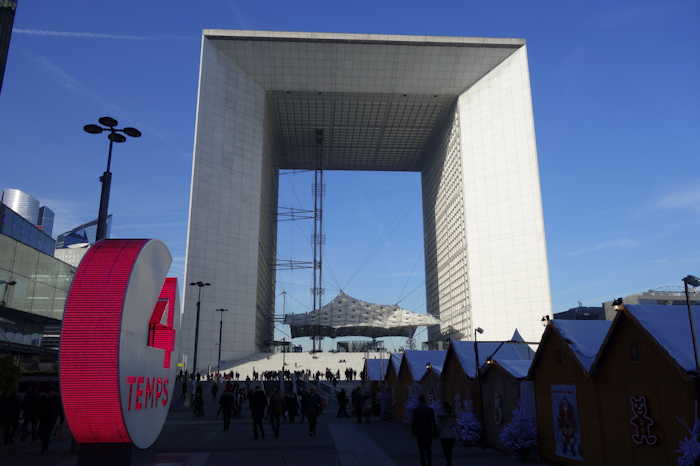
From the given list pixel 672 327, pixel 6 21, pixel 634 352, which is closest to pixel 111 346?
pixel 634 352

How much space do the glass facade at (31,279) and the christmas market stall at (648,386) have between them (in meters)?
27.7

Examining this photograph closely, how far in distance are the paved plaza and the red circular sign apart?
185 cm

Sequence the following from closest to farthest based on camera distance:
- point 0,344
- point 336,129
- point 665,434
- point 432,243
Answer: point 665,434
point 0,344
point 336,129
point 432,243

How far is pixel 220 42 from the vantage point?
2682 inches

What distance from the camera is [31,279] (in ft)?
112

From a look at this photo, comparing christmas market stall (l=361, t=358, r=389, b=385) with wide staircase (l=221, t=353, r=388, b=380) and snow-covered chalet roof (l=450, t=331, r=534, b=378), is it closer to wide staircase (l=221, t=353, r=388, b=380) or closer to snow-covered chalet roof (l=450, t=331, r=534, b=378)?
snow-covered chalet roof (l=450, t=331, r=534, b=378)

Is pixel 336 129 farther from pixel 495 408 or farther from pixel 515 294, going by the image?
pixel 495 408

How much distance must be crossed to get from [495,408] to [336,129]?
6893cm

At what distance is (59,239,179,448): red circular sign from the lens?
784 centimetres

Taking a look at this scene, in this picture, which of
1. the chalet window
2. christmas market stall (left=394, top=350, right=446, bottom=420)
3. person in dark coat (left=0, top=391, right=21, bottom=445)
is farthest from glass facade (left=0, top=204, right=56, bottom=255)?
the chalet window

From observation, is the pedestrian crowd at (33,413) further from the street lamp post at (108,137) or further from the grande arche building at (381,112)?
the grande arche building at (381,112)

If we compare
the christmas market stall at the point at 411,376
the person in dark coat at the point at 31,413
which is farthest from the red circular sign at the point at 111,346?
the christmas market stall at the point at 411,376

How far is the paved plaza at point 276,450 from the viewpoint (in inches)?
552

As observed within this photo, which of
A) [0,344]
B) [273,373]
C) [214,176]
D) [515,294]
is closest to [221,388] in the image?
[273,373]
